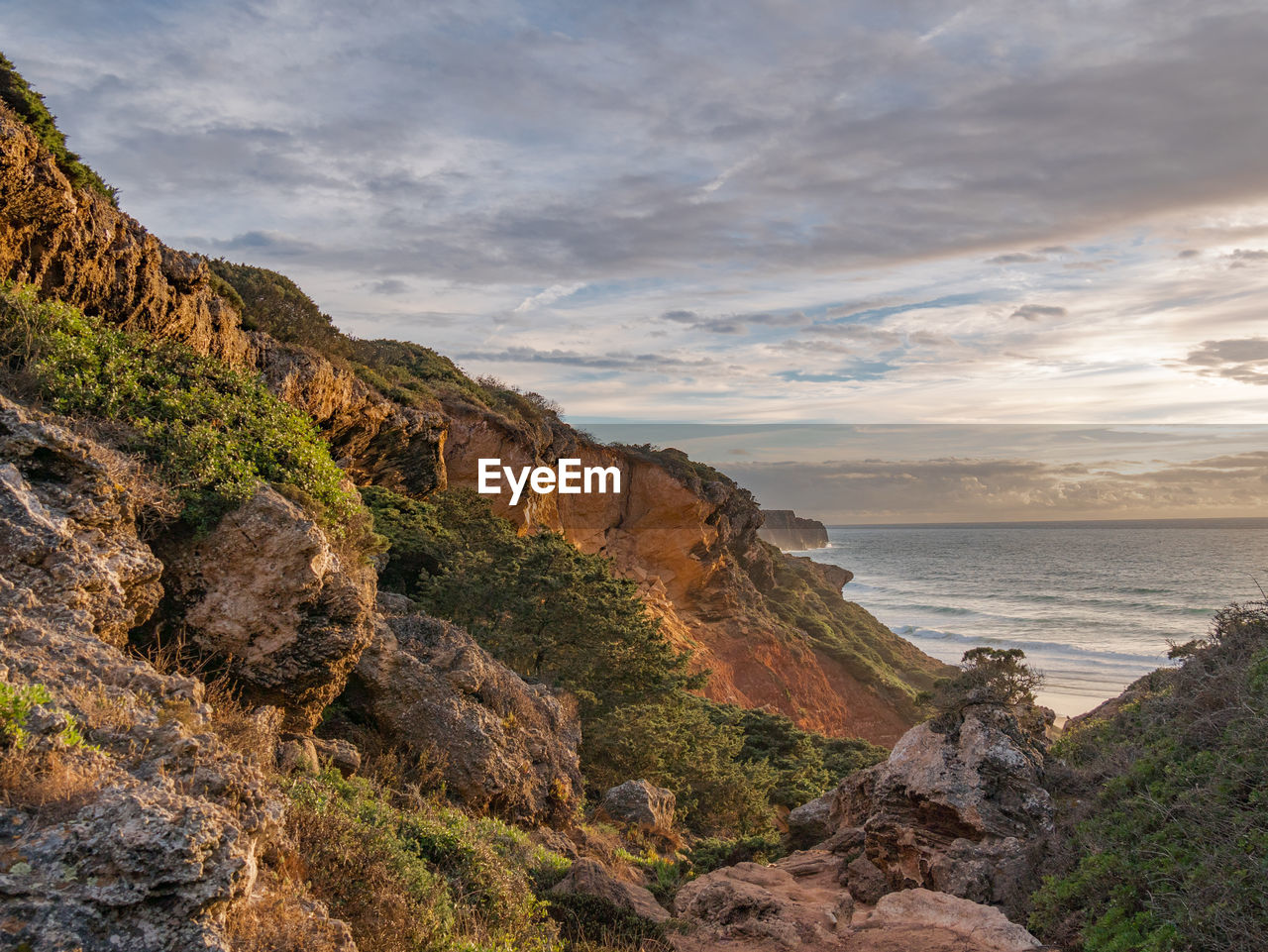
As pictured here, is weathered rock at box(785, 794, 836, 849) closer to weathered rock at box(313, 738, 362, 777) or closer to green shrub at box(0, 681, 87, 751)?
weathered rock at box(313, 738, 362, 777)

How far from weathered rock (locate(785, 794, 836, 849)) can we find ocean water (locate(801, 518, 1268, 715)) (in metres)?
9.59

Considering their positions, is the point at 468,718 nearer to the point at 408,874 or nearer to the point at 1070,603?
the point at 408,874

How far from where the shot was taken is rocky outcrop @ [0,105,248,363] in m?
9.39

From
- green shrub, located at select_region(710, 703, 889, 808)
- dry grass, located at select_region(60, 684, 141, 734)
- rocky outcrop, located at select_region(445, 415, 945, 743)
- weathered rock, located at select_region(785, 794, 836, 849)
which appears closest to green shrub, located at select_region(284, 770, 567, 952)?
dry grass, located at select_region(60, 684, 141, 734)

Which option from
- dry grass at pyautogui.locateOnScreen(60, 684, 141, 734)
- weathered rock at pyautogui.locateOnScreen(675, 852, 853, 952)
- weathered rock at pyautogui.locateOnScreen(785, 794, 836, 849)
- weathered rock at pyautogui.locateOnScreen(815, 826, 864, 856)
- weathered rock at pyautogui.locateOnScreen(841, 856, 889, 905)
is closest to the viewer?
dry grass at pyautogui.locateOnScreen(60, 684, 141, 734)

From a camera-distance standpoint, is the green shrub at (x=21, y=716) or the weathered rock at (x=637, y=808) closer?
the green shrub at (x=21, y=716)

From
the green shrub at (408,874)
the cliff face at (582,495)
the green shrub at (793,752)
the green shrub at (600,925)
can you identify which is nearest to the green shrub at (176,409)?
the cliff face at (582,495)

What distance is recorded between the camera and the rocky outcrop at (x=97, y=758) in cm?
357

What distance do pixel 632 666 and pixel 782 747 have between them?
434 inches

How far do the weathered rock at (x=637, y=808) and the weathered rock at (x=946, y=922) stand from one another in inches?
210

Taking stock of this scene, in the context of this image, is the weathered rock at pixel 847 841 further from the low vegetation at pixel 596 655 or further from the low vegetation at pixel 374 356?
the low vegetation at pixel 374 356

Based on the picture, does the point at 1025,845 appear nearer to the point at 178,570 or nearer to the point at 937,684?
the point at 937,684

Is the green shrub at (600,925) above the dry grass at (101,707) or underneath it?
underneath

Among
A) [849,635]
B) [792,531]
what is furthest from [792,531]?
[849,635]
